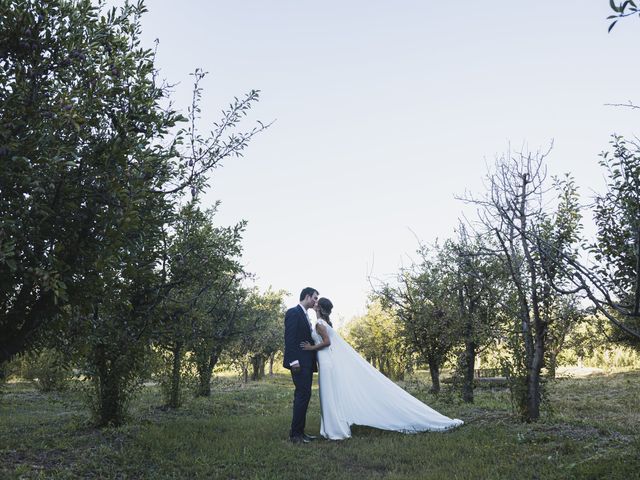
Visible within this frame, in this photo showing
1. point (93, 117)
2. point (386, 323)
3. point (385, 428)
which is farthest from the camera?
point (386, 323)

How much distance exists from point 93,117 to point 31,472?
18.4ft

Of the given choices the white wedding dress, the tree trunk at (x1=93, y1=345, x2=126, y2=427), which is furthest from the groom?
the tree trunk at (x1=93, y1=345, x2=126, y2=427)

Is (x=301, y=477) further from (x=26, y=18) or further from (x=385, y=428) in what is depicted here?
(x=26, y=18)

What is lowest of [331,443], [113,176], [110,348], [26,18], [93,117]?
[331,443]

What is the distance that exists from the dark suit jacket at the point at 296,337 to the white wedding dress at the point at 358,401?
1.60 feet

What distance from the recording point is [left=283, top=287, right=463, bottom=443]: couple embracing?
11.6 metres

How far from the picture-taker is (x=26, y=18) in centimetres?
615

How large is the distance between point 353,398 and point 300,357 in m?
1.73

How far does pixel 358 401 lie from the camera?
40.3 feet

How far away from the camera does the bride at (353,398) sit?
11.9 metres

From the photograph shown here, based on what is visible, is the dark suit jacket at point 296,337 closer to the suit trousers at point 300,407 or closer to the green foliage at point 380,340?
the suit trousers at point 300,407

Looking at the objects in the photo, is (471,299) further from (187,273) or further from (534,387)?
(187,273)

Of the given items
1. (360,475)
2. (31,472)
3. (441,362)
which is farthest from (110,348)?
(441,362)

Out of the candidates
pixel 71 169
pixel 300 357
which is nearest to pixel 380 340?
pixel 300 357
